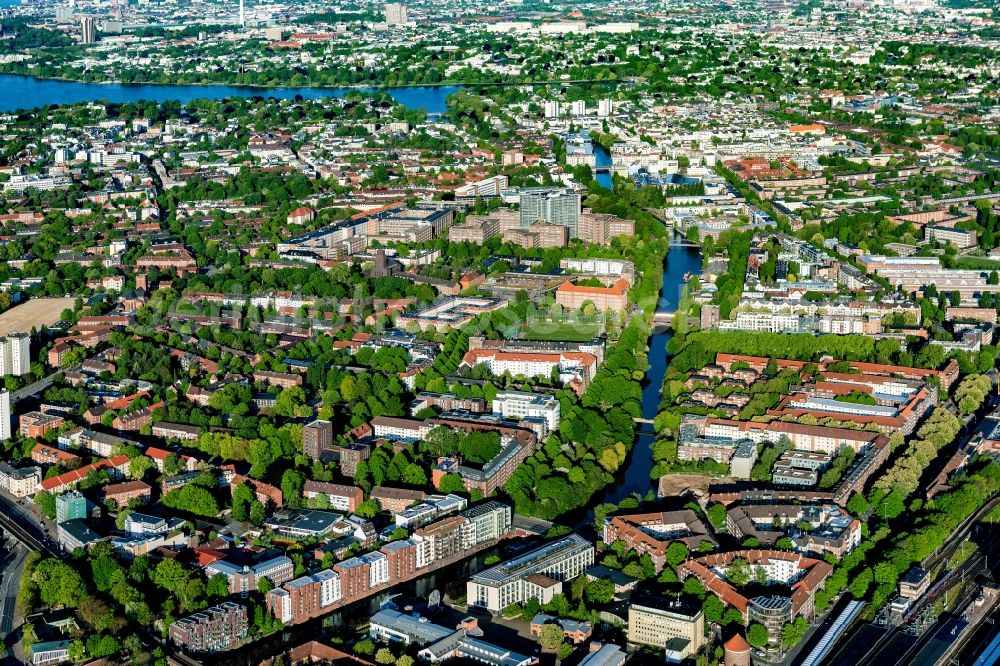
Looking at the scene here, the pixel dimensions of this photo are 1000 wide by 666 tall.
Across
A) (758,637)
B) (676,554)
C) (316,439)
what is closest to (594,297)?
(316,439)

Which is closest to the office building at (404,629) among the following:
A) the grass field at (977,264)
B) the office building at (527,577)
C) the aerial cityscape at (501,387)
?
the aerial cityscape at (501,387)

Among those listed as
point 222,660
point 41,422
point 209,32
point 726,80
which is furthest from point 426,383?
point 209,32

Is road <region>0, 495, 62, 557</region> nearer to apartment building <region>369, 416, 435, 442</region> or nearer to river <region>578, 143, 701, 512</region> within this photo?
apartment building <region>369, 416, 435, 442</region>

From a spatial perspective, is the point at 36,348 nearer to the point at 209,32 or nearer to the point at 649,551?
the point at 649,551

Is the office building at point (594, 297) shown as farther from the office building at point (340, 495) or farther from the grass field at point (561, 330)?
the office building at point (340, 495)

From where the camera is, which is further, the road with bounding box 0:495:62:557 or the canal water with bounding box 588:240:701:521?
the canal water with bounding box 588:240:701:521

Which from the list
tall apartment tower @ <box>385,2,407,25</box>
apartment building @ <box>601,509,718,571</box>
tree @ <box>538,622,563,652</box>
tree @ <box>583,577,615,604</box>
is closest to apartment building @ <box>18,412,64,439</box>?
apartment building @ <box>601,509,718,571</box>
